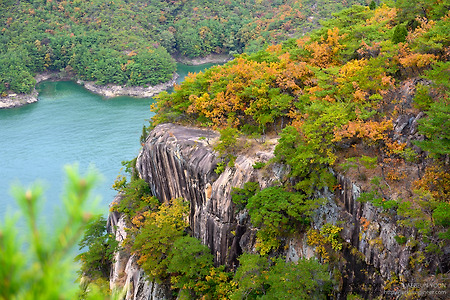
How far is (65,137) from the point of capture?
4303 centimetres

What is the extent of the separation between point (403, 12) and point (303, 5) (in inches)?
2298

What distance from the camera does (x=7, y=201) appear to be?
32406 millimetres

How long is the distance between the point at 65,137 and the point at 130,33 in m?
38.1

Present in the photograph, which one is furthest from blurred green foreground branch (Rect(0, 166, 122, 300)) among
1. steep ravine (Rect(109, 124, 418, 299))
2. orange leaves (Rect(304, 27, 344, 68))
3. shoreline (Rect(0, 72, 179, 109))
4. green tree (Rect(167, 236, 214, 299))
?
shoreline (Rect(0, 72, 179, 109))

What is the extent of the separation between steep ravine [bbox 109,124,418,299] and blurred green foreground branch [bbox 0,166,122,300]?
34.8ft

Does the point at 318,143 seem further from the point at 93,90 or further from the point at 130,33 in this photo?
the point at 130,33

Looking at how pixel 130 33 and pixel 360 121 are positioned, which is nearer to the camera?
pixel 360 121

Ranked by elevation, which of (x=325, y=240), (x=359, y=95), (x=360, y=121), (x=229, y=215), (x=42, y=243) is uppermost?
(x=42, y=243)

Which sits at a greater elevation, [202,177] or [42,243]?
[42,243]

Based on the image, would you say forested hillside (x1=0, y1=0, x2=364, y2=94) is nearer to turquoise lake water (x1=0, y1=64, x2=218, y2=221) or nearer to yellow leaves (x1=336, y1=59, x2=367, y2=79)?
turquoise lake water (x1=0, y1=64, x2=218, y2=221)

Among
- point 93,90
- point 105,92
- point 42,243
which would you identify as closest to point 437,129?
point 42,243

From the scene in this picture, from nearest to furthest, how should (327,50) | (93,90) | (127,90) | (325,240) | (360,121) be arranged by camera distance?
(325,240) < (360,121) < (327,50) < (127,90) < (93,90)

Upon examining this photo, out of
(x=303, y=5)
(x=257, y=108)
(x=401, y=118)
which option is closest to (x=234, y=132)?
(x=257, y=108)

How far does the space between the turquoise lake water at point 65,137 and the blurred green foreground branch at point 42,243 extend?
28.3 m
